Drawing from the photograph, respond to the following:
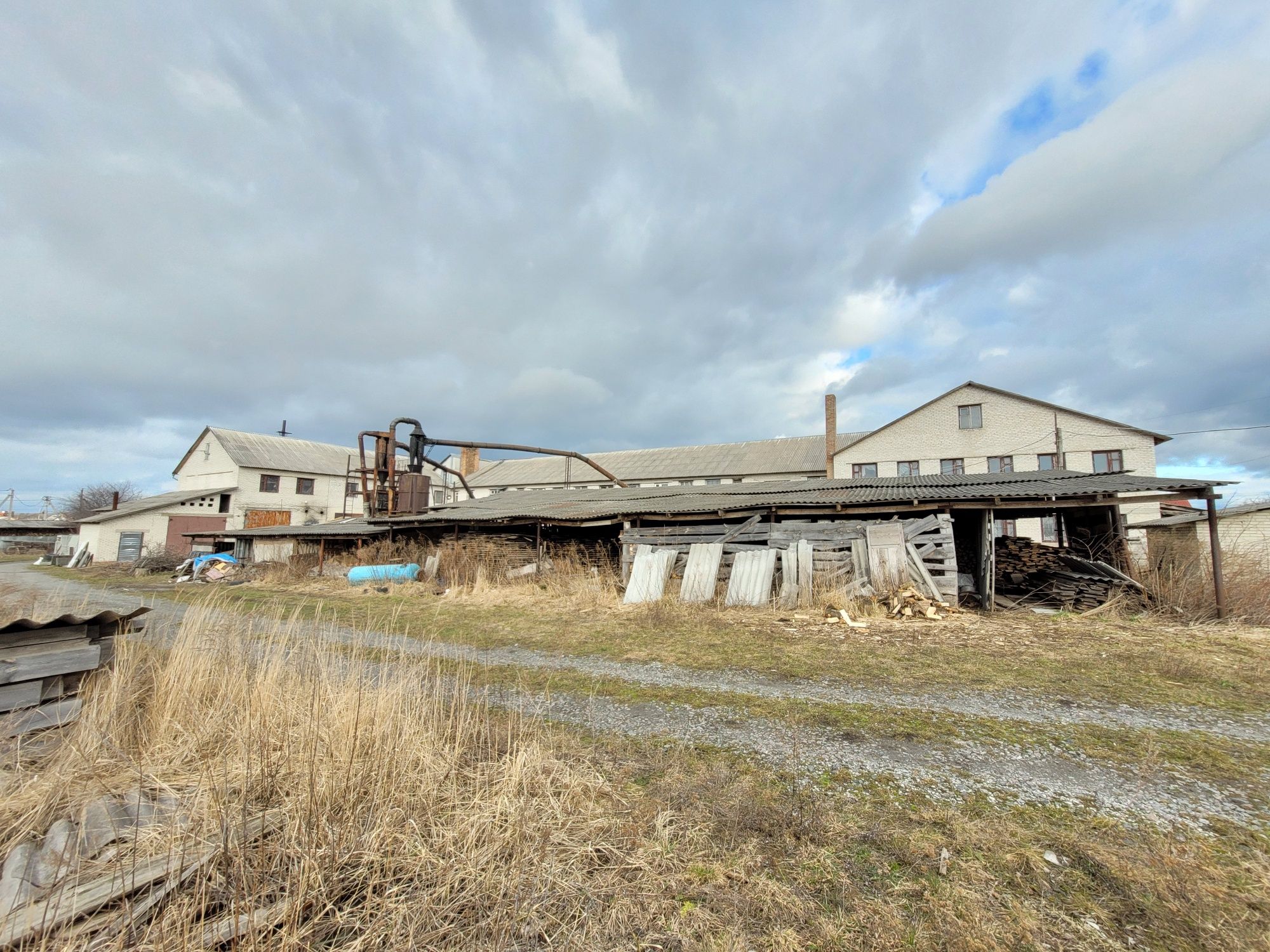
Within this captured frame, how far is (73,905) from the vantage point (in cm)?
213

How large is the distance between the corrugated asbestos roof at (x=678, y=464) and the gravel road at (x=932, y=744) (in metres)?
27.8

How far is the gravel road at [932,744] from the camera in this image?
3430 mm

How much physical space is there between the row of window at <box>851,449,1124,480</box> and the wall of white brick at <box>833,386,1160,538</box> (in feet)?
0.48

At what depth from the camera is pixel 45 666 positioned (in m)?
4.34

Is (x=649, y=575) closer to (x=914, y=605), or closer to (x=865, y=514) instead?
(x=865, y=514)

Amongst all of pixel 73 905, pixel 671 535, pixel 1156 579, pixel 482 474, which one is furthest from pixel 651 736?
pixel 482 474

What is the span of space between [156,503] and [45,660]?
38.0m

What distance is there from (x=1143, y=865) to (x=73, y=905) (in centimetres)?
491

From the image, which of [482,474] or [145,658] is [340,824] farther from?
[482,474]

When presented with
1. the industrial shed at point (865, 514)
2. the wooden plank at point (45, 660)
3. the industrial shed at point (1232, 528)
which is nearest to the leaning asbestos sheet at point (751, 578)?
the industrial shed at point (865, 514)

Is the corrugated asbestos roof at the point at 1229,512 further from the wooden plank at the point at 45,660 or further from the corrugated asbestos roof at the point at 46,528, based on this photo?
the corrugated asbestos roof at the point at 46,528

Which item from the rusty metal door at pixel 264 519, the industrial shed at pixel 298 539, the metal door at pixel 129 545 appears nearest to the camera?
the industrial shed at pixel 298 539

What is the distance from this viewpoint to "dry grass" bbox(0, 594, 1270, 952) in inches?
90.0

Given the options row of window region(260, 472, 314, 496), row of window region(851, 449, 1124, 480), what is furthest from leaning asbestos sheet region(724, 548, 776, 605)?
row of window region(260, 472, 314, 496)
